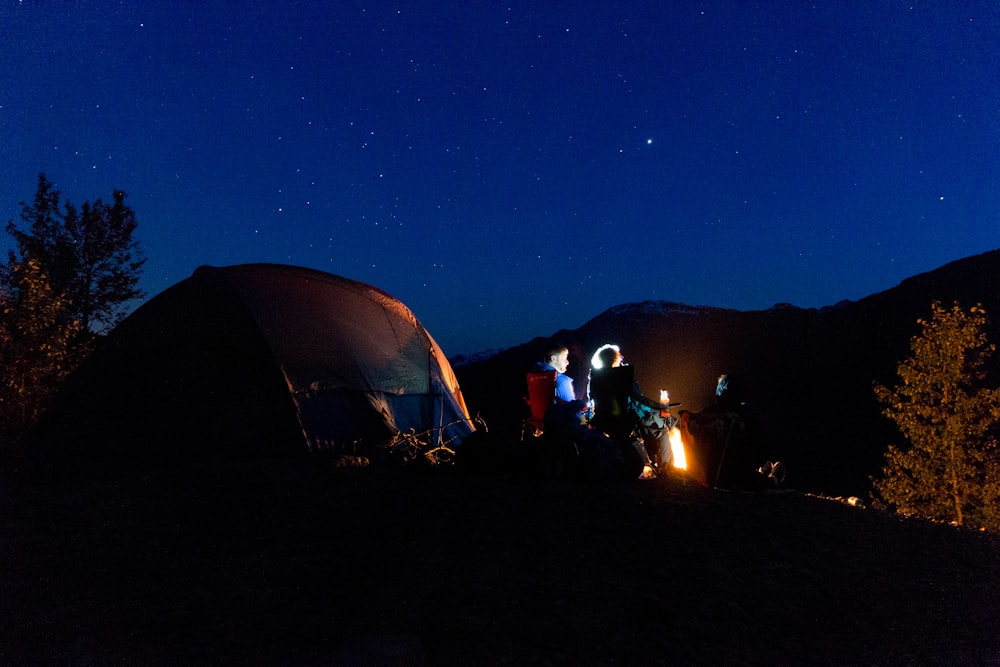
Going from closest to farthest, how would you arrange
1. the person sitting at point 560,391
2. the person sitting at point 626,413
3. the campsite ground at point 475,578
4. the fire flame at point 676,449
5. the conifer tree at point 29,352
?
the campsite ground at point 475,578 < the person sitting at point 560,391 < the person sitting at point 626,413 < the fire flame at point 676,449 < the conifer tree at point 29,352

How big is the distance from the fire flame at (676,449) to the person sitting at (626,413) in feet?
0.51

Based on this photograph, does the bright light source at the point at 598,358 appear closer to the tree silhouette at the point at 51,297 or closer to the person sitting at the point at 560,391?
the person sitting at the point at 560,391

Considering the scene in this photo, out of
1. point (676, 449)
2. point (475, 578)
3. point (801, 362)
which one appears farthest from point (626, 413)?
point (801, 362)

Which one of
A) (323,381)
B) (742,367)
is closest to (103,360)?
(323,381)

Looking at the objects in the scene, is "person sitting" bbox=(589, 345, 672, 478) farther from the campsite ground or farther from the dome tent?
the dome tent

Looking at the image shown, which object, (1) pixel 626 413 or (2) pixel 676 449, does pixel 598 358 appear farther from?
(2) pixel 676 449

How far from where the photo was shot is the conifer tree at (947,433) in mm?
15766

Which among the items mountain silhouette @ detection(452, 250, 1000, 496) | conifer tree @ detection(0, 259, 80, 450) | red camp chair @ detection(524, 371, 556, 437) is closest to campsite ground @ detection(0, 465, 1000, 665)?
red camp chair @ detection(524, 371, 556, 437)

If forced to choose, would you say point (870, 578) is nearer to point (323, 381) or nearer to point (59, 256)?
point (323, 381)

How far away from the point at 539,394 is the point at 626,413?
1587mm

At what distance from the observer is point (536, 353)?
268ft

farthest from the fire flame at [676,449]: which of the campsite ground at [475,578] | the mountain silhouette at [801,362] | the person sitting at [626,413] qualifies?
the mountain silhouette at [801,362]

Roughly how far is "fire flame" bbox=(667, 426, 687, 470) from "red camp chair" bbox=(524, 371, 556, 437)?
1.76 metres

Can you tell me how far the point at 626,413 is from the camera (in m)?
7.68
